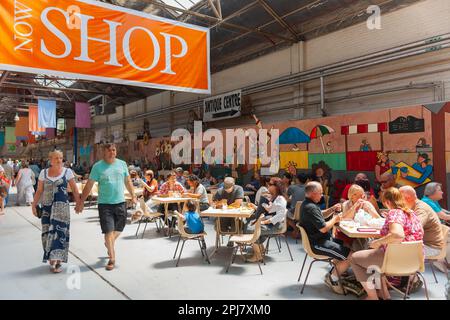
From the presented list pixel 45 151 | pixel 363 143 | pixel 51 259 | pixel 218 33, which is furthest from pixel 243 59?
pixel 45 151

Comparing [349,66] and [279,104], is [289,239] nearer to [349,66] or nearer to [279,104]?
[349,66]

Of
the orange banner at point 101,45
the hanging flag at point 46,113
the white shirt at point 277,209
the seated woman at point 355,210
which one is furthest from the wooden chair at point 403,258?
the hanging flag at point 46,113

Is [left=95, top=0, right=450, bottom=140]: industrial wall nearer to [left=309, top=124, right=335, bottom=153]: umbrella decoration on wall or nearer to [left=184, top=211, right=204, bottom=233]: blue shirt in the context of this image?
[left=309, top=124, right=335, bottom=153]: umbrella decoration on wall

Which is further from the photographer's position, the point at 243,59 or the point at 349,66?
the point at 243,59

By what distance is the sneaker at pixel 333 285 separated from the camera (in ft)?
12.7

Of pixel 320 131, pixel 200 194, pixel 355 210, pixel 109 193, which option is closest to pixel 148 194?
pixel 200 194

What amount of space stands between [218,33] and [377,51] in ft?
18.7

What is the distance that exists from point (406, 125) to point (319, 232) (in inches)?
182

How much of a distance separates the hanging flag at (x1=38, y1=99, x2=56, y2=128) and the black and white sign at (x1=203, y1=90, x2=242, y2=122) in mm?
9110

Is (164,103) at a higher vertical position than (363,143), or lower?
higher

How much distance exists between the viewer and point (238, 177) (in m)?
11.8

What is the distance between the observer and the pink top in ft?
11.1

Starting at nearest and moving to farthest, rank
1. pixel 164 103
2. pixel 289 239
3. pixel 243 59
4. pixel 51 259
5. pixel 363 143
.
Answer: pixel 51 259, pixel 289 239, pixel 363 143, pixel 243 59, pixel 164 103

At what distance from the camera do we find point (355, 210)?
15.3 feet
